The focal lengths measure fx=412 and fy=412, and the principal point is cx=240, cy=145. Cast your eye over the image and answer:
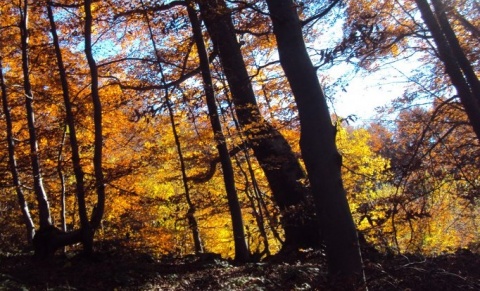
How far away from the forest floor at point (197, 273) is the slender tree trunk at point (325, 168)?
1.24 m

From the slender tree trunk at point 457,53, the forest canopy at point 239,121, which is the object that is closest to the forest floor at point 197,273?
the forest canopy at point 239,121

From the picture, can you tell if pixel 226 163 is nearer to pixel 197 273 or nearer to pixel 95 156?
pixel 197 273

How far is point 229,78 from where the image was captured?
11.2 meters

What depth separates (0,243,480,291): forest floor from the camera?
6.27m

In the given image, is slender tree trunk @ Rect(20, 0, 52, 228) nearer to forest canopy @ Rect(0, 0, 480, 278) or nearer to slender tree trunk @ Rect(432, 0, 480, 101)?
forest canopy @ Rect(0, 0, 480, 278)

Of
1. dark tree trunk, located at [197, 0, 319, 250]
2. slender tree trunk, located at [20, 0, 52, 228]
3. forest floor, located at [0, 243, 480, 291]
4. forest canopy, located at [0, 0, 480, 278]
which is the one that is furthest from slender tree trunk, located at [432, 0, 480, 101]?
slender tree trunk, located at [20, 0, 52, 228]

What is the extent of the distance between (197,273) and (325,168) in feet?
15.9

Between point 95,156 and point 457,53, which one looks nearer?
point 95,156

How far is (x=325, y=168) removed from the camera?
475 cm

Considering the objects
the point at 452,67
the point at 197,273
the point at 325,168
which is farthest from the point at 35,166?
the point at 452,67

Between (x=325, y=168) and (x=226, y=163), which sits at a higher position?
(x=226, y=163)

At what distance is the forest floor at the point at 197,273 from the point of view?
20.6 feet

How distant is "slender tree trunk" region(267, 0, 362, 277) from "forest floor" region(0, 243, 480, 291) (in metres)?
1.24

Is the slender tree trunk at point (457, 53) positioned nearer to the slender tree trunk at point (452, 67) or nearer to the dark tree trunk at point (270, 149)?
the slender tree trunk at point (452, 67)
